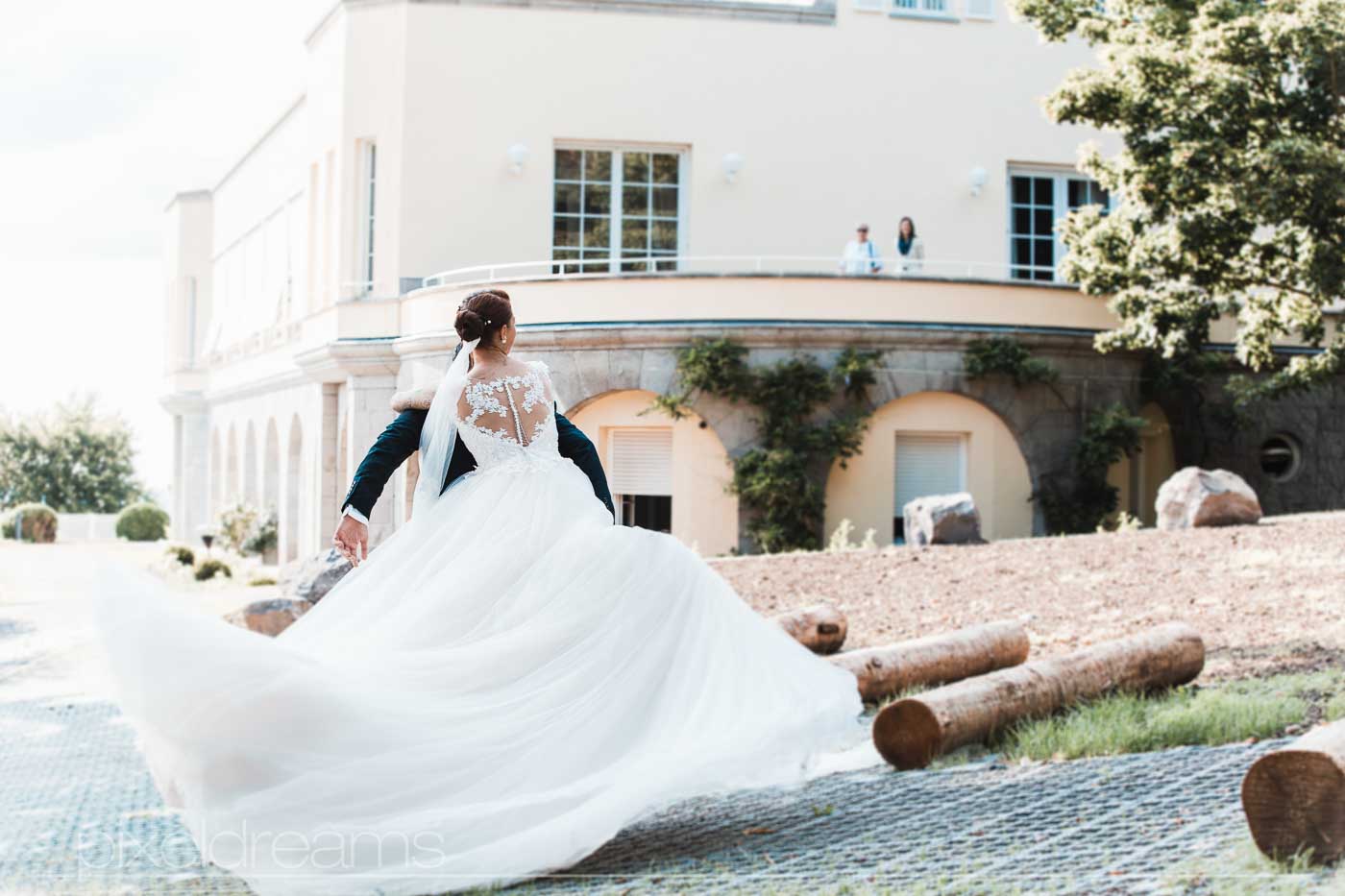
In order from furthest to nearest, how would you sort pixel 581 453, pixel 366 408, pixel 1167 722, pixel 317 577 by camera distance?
pixel 366 408
pixel 317 577
pixel 1167 722
pixel 581 453

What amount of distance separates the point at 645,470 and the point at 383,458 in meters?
14.6

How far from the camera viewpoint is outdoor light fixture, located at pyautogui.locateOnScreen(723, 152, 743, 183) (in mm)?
25266

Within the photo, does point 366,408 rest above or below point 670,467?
above

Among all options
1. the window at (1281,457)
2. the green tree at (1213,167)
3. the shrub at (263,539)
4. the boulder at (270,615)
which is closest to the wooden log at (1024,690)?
the boulder at (270,615)

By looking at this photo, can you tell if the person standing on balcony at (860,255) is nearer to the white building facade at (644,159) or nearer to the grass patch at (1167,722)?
the white building facade at (644,159)

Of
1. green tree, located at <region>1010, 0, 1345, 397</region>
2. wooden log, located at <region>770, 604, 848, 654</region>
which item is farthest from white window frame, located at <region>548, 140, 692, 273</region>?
wooden log, located at <region>770, 604, 848, 654</region>

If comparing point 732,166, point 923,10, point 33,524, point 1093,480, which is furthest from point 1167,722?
point 33,524

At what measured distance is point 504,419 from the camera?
21.1 ft

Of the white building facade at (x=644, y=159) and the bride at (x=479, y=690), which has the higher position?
the white building facade at (x=644, y=159)

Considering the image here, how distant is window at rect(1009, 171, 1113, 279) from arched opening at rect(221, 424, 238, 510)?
20453 mm

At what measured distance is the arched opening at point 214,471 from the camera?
3981 centimetres

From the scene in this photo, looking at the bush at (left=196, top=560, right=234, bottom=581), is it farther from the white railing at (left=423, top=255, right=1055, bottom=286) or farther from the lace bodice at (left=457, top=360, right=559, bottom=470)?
the lace bodice at (left=457, top=360, right=559, bottom=470)

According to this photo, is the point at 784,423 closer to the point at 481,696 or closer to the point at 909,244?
the point at 909,244

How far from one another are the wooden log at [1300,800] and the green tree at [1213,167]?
40.5 ft
